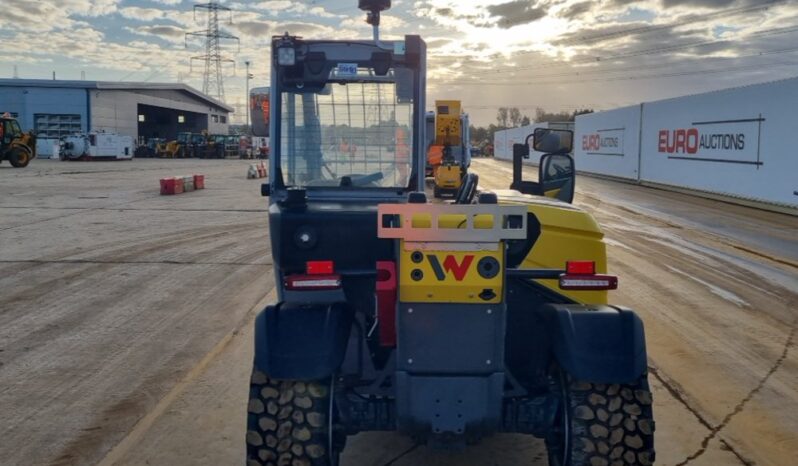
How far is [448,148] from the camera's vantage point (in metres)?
25.8

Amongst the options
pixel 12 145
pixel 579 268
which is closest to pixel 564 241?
pixel 579 268

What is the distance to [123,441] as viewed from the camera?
4.90m

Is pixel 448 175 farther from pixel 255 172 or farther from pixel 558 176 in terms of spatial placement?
pixel 558 176

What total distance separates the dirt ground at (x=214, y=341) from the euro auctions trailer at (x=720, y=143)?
4616 millimetres

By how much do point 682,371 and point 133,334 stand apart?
17.5 feet

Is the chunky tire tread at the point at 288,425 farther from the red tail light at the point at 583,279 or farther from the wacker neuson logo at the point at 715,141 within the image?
the wacker neuson logo at the point at 715,141

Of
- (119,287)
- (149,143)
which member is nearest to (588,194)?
(119,287)

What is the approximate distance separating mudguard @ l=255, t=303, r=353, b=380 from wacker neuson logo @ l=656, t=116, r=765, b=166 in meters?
20.6

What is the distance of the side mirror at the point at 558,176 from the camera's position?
5223 mm

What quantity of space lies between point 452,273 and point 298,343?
821 mm

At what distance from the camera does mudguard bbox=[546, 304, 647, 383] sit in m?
3.42

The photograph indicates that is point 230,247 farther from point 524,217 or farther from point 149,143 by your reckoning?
point 149,143

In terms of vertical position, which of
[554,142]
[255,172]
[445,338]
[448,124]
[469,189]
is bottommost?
Answer: [445,338]

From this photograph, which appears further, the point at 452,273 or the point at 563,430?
the point at 563,430
